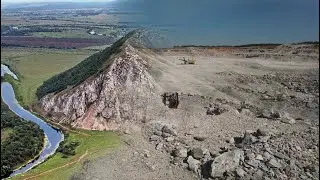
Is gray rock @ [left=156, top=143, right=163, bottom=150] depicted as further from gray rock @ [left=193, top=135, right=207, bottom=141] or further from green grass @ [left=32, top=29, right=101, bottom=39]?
green grass @ [left=32, top=29, right=101, bottom=39]

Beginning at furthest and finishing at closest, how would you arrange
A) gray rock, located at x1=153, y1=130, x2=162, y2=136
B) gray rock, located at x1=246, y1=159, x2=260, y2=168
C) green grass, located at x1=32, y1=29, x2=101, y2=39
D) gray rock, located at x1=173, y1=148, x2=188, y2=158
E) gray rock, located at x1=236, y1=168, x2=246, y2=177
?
green grass, located at x1=32, y1=29, x2=101, y2=39, gray rock, located at x1=153, y1=130, x2=162, y2=136, gray rock, located at x1=173, y1=148, x2=188, y2=158, gray rock, located at x1=246, y1=159, x2=260, y2=168, gray rock, located at x1=236, y1=168, x2=246, y2=177

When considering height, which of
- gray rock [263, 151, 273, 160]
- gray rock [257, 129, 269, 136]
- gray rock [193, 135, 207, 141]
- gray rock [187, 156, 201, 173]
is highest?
A: gray rock [257, 129, 269, 136]

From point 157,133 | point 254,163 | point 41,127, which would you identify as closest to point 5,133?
point 41,127

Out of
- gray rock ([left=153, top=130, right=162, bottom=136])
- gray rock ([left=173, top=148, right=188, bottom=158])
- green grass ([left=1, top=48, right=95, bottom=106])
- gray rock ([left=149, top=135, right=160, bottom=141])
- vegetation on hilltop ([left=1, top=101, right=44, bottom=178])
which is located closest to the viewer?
gray rock ([left=173, top=148, right=188, bottom=158])

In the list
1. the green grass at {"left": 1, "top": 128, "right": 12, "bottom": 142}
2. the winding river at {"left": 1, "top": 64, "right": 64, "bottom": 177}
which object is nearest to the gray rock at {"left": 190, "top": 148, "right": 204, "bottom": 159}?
the winding river at {"left": 1, "top": 64, "right": 64, "bottom": 177}

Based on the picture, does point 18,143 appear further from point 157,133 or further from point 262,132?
point 262,132

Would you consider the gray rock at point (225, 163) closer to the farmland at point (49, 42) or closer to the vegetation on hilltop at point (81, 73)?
the vegetation on hilltop at point (81, 73)
